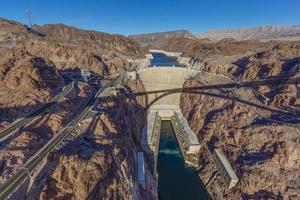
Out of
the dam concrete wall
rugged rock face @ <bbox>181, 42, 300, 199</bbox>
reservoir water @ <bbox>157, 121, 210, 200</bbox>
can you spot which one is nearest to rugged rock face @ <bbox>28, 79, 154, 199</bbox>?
reservoir water @ <bbox>157, 121, 210, 200</bbox>

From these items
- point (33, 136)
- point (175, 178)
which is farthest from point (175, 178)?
point (33, 136)

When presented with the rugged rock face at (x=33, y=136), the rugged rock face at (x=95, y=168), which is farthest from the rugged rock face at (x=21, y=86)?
the rugged rock face at (x=95, y=168)

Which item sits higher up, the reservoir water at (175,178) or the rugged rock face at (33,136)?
the rugged rock face at (33,136)

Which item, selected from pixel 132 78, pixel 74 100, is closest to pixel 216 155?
pixel 74 100

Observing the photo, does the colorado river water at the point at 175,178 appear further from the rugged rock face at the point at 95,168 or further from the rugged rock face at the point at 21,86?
the rugged rock face at the point at 21,86

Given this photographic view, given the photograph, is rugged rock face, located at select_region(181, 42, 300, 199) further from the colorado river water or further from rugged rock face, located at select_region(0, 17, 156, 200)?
rugged rock face, located at select_region(0, 17, 156, 200)

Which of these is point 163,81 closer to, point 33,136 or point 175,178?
point 175,178

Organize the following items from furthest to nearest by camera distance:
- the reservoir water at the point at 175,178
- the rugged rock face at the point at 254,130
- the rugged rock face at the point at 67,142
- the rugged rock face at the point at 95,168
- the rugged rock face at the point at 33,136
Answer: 1. the reservoir water at the point at 175,178
2. the rugged rock face at the point at 254,130
3. the rugged rock face at the point at 33,136
4. the rugged rock face at the point at 67,142
5. the rugged rock face at the point at 95,168
